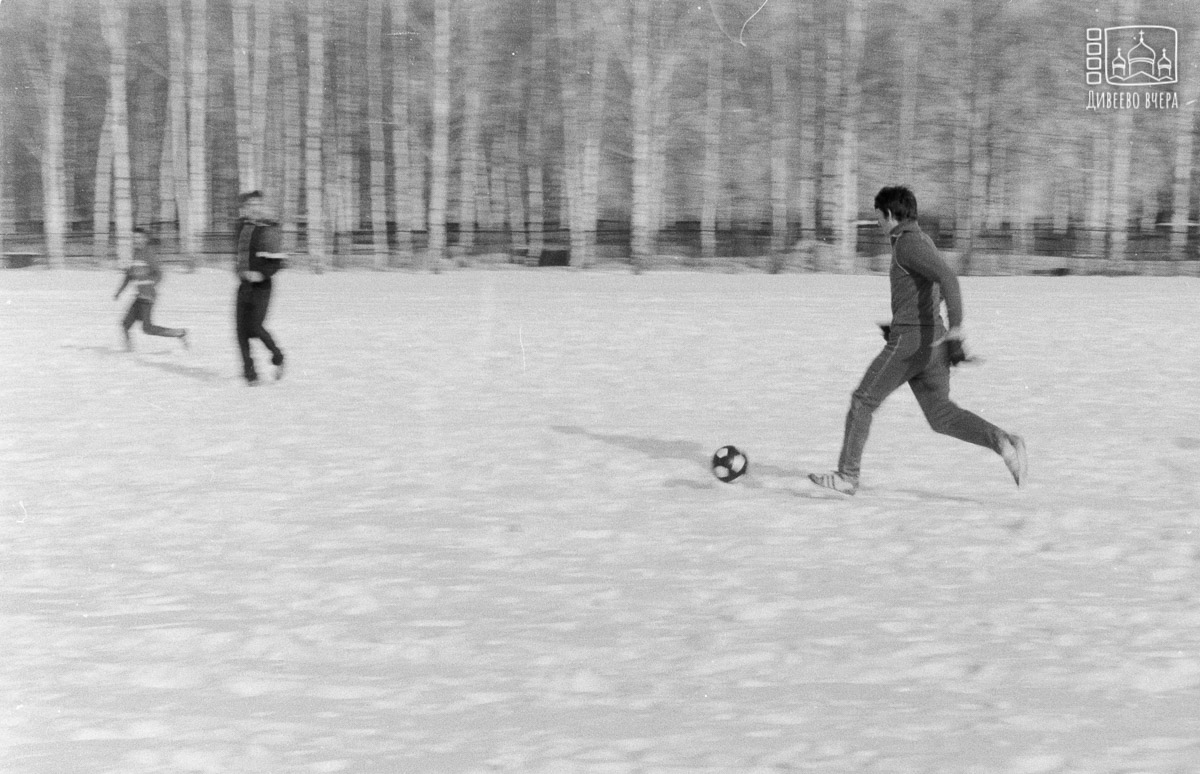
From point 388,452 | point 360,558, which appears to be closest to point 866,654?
point 360,558

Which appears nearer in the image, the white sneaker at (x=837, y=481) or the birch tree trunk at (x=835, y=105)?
the white sneaker at (x=837, y=481)

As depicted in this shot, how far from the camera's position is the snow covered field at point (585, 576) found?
4.62 metres

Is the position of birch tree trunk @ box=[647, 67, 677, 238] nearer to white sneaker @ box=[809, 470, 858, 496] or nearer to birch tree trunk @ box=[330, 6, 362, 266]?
birch tree trunk @ box=[330, 6, 362, 266]

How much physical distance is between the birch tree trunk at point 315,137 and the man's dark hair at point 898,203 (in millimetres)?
25176

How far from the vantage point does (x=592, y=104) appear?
1531 inches

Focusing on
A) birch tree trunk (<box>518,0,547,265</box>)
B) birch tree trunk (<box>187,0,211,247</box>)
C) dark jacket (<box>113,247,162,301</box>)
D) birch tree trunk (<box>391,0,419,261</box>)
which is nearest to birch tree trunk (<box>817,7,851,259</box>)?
birch tree trunk (<box>518,0,547,265</box>)

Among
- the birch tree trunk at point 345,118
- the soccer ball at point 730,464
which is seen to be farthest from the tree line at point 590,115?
the soccer ball at point 730,464

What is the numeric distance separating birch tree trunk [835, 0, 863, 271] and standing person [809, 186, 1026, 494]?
80.1 ft

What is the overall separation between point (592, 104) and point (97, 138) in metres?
21.9

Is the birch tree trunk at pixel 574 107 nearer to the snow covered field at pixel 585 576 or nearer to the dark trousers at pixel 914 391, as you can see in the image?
the snow covered field at pixel 585 576

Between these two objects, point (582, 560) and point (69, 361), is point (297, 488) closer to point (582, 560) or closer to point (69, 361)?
point (582, 560)

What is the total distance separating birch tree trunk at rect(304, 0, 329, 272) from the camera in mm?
32250

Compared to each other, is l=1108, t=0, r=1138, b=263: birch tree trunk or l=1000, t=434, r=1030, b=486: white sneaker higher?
→ l=1108, t=0, r=1138, b=263: birch tree trunk

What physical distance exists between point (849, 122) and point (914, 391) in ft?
90.1
